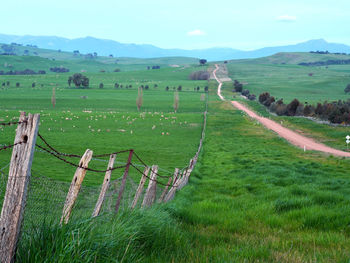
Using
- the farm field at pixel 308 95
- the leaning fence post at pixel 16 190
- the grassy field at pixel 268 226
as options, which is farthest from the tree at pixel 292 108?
the leaning fence post at pixel 16 190

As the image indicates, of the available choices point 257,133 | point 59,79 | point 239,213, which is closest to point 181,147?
point 257,133

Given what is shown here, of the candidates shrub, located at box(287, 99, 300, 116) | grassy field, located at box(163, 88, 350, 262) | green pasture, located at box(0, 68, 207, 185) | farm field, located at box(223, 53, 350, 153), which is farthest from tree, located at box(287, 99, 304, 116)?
grassy field, located at box(163, 88, 350, 262)

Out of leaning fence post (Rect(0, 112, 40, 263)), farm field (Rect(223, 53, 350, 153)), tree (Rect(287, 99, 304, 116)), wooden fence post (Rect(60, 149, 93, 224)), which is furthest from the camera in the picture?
tree (Rect(287, 99, 304, 116))

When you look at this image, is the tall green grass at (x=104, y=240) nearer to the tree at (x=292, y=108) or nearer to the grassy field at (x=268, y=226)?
the grassy field at (x=268, y=226)

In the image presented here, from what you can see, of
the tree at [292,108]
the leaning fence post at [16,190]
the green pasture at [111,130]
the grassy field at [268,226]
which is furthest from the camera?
the tree at [292,108]

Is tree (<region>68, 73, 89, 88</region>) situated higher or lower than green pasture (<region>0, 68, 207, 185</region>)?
higher

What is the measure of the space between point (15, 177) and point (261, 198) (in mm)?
Answer: 9657

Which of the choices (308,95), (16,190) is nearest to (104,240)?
(16,190)

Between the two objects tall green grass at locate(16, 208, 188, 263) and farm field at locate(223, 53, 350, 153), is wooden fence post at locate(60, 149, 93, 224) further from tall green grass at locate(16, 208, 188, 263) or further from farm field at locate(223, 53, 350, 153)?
farm field at locate(223, 53, 350, 153)

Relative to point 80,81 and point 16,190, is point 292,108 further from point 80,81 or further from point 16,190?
point 80,81

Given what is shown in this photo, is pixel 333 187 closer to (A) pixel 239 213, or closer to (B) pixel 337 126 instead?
(A) pixel 239 213

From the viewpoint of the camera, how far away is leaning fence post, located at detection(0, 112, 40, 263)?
4734mm

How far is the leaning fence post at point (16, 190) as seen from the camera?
473 centimetres

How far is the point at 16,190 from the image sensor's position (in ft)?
15.8
